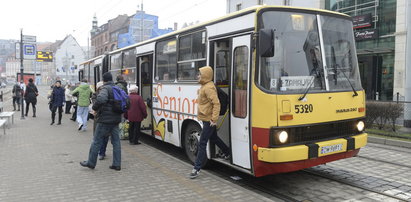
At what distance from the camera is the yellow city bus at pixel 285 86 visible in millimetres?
4973

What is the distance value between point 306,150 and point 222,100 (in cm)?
164

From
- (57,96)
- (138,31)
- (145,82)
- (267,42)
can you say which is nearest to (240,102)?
(267,42)

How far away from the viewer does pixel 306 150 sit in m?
5.04

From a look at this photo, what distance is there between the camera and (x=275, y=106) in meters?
4.88

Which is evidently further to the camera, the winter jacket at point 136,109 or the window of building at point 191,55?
the winter jacket at point 136,109

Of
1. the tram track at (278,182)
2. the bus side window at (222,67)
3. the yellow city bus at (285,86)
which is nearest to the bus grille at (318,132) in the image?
the yellow city bus at (285,86)

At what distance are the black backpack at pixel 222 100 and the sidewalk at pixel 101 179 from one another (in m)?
1.20

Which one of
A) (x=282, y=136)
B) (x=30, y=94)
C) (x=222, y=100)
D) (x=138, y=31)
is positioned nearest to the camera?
(x=282, y=136)

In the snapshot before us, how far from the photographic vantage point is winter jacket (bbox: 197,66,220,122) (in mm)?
5676

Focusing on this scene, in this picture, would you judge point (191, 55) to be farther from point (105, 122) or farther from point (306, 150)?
point (306, 150)

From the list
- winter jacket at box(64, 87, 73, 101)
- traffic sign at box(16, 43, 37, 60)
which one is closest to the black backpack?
winter jacket at box(64, 87, 73, 101)

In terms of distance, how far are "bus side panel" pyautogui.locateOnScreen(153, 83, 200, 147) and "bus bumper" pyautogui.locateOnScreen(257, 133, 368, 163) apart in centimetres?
224

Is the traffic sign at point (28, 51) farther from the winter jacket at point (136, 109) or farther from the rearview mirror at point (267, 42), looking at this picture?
the rearview mirror at point (267, 42)

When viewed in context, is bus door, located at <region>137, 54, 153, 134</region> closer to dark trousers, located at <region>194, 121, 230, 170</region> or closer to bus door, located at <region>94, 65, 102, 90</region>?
dark trousers, located at <region>194, 121, 230, 170</region>
